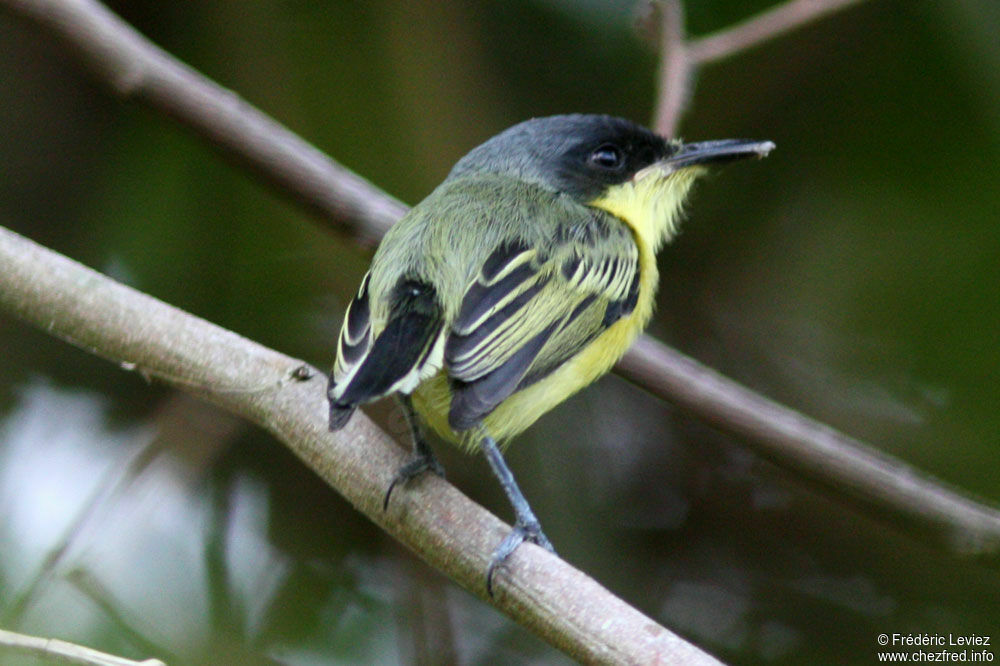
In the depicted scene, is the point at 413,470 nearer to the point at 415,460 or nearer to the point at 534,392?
the point at 415,460

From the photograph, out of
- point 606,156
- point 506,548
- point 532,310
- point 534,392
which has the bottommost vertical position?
point 506,548

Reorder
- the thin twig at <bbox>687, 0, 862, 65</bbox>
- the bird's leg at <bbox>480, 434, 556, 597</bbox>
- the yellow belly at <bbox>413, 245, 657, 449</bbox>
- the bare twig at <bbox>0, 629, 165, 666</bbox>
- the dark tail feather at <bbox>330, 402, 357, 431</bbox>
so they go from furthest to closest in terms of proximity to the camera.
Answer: the thin twig at <bbox>687, 0, 862, 65</bbox> → the yellow belly at <bbox>413, 245, 657, 449</bbox> → the bird's leg at <bbox>480, 434, 556, 597</bbox> → the dark tail feather at <bbox>330, 402, 357, 431</bbox> → the bare twig at <bbox>0, 629, 165, 666</bbox>

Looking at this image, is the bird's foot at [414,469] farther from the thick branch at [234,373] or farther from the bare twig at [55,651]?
the bare twig at [55,651]

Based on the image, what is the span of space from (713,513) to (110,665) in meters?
2.77

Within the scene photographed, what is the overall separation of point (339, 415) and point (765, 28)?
1.93 metres

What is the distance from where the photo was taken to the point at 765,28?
3.25m

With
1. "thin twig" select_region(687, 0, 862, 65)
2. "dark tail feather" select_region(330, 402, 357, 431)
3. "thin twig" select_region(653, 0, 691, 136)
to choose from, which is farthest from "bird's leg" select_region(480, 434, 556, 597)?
"thin twig" select_region(687, 0, 862, 65)

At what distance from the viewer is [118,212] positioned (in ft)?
13.1

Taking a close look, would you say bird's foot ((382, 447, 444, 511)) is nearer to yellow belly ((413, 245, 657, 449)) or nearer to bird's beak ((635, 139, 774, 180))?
yellow belly ((413, 245, 657, 449))

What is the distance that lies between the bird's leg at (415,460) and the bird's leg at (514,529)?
0.13 metres

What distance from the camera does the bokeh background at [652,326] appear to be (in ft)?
12.4

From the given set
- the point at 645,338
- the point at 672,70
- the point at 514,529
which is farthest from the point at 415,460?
the point at 672,70

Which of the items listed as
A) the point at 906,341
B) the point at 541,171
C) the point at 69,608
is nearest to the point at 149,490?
the point at 69,608

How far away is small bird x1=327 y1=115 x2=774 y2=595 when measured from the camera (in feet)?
7.77
